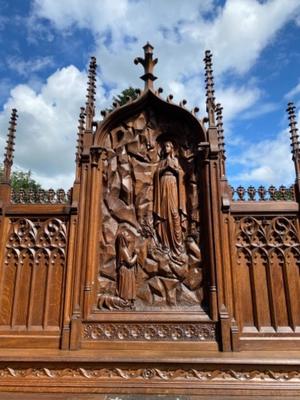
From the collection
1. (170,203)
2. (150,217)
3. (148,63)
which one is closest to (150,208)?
(150,217)

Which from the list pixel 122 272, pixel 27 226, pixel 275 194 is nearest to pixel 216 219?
pixel 275 194

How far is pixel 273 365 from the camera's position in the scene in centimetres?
398

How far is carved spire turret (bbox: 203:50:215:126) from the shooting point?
5.62 m

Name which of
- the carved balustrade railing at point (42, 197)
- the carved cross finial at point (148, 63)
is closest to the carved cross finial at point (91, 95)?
the carved cross finial at point (148, 63)

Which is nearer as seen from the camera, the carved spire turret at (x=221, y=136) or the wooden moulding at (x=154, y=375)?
the wooden moulding at (x=154, y=375)

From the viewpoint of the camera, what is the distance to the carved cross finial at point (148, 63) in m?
5.90

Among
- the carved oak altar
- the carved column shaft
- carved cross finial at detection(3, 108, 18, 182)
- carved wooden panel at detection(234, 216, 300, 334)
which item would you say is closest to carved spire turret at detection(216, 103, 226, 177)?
the carved oak altar

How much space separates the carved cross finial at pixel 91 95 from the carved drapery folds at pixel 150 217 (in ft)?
1.38

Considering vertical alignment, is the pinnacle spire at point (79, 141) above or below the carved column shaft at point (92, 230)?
above

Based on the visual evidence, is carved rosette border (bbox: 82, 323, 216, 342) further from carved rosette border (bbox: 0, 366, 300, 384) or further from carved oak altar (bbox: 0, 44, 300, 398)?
carved rosette border (bbox: 0, 366, 300, 384)

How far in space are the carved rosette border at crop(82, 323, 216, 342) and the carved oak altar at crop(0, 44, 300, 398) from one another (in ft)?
0.05

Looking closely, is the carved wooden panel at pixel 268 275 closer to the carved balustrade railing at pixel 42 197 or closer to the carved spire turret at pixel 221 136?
the carved spire turret at pixel 221 136

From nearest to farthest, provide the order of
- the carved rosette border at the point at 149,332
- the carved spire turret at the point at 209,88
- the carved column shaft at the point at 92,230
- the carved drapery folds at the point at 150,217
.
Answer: the carved rosette border at the point at 149,332 < the carved column shaft at the point at 92,230 < the carved drapery folds at the point at 150,217 < the carved spire turret at the point at 209,88

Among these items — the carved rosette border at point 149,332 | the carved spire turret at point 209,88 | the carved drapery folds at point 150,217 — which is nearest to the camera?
the carved rosette border at point 149,332
